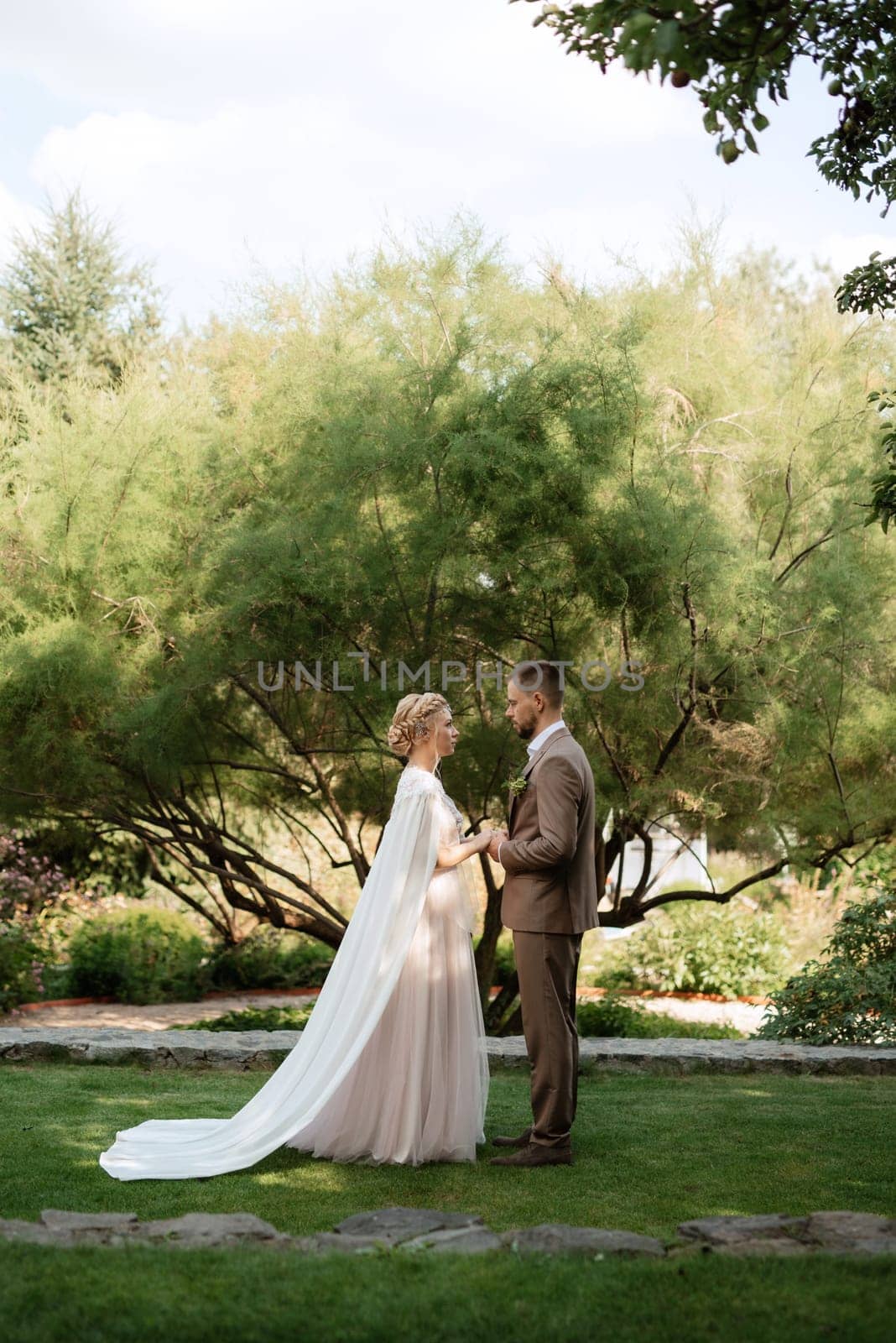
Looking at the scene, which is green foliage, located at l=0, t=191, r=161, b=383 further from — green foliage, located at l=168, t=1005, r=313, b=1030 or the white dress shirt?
the white dress shirt

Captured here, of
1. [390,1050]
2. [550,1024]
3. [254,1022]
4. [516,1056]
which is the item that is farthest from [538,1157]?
A: [254,1022]

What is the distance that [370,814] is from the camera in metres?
9.07

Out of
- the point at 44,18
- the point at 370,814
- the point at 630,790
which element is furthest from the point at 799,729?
the point at 44,18

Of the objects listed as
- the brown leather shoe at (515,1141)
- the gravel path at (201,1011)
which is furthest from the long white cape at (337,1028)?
the gravel path at (201,1011)

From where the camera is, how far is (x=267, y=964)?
38.7 ft

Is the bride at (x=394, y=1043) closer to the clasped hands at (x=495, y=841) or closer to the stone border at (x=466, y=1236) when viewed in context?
the clasped hands at (x=495, y=841)

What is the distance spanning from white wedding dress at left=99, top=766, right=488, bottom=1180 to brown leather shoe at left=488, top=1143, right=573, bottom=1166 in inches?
5.4

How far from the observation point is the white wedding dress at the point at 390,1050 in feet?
14.4

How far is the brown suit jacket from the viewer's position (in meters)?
4.32

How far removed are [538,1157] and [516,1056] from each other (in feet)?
7.46

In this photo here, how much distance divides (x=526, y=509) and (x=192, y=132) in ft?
66.6

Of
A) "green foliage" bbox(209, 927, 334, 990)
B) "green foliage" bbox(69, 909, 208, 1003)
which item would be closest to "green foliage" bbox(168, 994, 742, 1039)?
"green foliage" bbox(69, 909, 208, 1003)

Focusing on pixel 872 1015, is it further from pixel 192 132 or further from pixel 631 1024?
pixel 192 132

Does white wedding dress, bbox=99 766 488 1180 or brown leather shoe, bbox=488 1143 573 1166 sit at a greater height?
white wedding dress, bbox=99 766 488 1180
